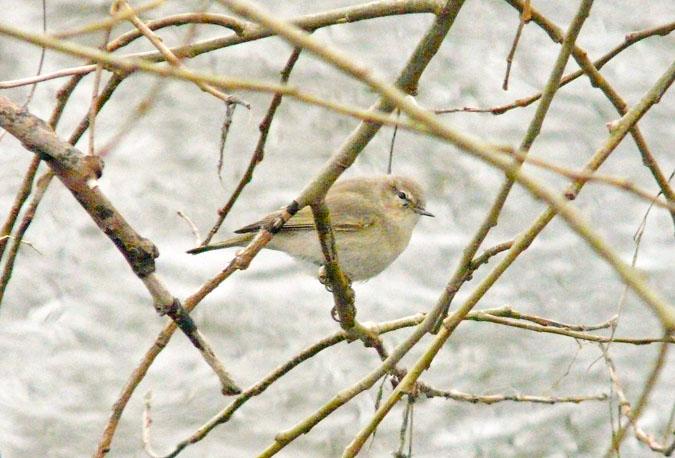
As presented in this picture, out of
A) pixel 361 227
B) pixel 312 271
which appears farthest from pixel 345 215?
pixel 312 271

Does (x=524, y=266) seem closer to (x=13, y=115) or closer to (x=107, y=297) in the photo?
(x=107, y=297)

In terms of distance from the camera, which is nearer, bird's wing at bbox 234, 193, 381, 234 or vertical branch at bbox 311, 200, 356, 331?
vertical branch at bbox 311, 200, 356, 331

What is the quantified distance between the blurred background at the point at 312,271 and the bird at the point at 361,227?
0.19m

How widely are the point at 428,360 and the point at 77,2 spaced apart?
18.8ft

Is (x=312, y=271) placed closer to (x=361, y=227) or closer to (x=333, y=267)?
(x=361, y=227)

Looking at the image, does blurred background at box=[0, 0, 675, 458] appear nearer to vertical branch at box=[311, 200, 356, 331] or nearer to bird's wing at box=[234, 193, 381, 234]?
bird's wing at box=[234, 193, 381, 234]

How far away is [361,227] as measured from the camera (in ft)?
18.5

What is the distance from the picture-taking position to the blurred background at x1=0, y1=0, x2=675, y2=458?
20.1ft

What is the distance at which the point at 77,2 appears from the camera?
7711 mm

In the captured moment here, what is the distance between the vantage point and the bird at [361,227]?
17.8 feet

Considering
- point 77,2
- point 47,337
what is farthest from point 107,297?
point 77,2

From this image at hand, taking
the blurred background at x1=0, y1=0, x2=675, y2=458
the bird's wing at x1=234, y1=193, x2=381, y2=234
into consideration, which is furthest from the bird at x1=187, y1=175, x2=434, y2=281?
the blurred background at x1=0, y1=0, x2=675, y2=458

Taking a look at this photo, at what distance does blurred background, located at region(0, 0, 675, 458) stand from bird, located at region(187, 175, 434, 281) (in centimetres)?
19

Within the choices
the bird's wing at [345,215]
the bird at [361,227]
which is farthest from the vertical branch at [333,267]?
the bird's wing at [345,215]
